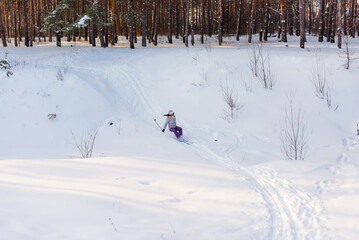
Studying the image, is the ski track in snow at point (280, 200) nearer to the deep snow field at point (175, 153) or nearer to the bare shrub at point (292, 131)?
the deep snow field at point (175, 153)

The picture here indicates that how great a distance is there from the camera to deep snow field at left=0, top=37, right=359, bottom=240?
3.51 m

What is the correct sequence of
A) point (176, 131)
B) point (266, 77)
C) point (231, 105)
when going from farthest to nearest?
point (266, 77), point (231, 105), point (176, 131)

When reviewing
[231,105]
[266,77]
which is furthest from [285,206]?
[266,77]

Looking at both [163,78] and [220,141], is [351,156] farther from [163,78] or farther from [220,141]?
[163,78]

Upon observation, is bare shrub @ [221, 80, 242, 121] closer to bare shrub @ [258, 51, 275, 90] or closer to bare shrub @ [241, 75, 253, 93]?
bare shrub @ [241, 75, 253, 93]

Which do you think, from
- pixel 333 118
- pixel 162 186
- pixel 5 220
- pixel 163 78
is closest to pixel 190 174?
pixel 162 186

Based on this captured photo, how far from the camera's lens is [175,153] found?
307 inches

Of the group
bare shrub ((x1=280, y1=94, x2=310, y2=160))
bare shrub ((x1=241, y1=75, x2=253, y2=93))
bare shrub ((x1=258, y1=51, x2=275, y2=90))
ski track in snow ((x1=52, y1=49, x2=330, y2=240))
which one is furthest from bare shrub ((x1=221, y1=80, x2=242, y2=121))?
bare shrub ((x1=280, y1=94, x2=310, y2=160))

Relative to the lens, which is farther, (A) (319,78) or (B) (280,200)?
(A) (319,78)

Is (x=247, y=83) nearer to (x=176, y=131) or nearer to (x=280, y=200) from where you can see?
(x=176, y=131)

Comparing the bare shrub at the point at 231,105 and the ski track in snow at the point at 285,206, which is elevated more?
the bare shrub at the point at 231,105

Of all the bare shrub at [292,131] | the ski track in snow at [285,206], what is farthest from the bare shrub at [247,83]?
the ski track in snow at [285,206]

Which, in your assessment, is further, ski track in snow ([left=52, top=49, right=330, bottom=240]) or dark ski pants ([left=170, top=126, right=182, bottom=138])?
dark ski pants ([left=170, top=126, right=182, bottom=138])

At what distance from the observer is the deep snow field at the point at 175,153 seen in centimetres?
351
